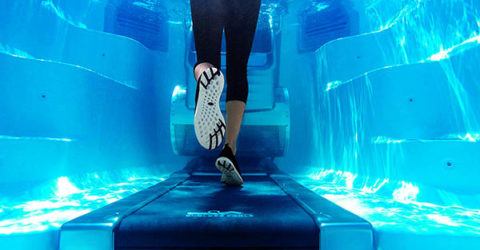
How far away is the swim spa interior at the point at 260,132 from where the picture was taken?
1.17 metres

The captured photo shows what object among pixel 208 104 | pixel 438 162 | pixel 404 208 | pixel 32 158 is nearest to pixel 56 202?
pixel 32 158

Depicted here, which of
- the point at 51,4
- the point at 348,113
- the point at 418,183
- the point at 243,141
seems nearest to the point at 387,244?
the point at 418,183

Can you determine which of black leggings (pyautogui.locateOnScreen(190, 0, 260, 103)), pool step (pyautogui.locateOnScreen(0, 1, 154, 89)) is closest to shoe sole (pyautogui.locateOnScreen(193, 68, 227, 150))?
black leggings (pyautogui.locateOnScreen(190, 0, 260, 103))

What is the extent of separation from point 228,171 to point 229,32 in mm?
668

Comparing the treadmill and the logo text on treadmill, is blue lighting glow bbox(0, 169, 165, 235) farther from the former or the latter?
the logo text on treadmill

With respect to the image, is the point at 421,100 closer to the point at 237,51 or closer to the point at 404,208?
the point at 404,208

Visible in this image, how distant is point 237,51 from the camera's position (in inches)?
72.7

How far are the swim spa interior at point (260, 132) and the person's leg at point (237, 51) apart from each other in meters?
0.37

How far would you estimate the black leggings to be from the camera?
1750mm

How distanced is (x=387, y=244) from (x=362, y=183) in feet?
3.99

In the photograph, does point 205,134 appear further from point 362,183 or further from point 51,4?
point 51,4

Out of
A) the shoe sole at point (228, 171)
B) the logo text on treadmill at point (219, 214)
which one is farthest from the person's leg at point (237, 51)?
the logo text on treadmill at point (219, 214)

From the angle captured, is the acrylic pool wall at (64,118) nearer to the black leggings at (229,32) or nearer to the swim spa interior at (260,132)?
the swim spa interior at (260,132)

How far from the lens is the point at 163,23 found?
13.1ft
